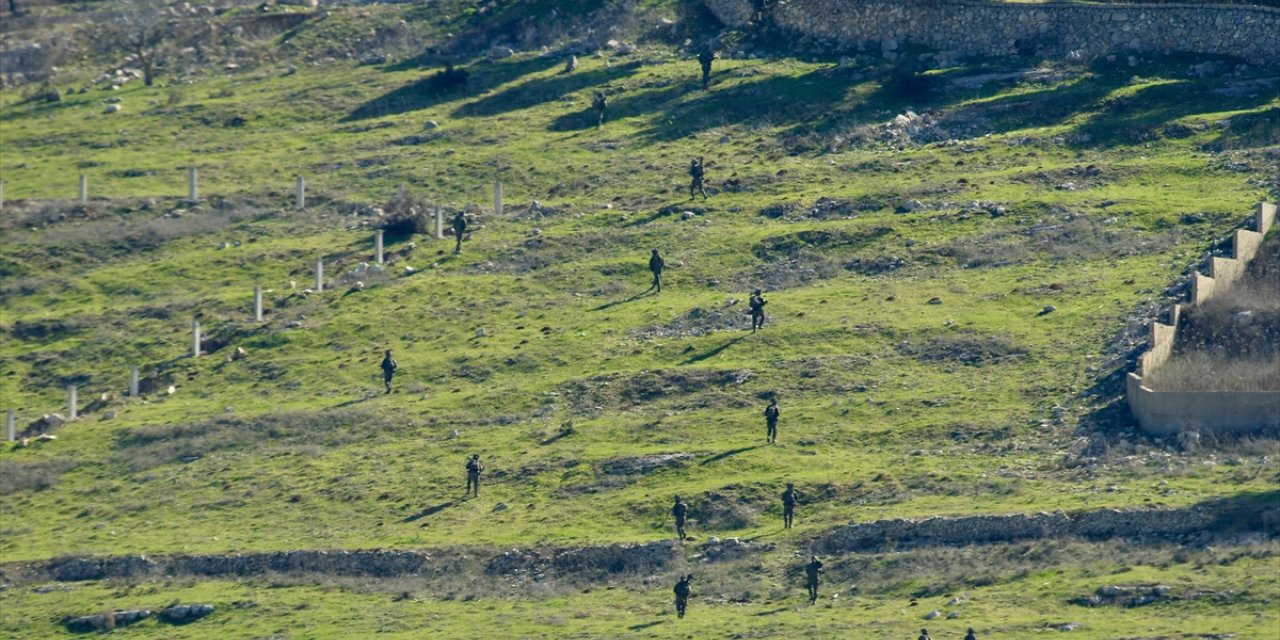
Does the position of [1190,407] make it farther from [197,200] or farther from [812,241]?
[197,200]

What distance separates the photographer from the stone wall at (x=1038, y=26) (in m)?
91.9

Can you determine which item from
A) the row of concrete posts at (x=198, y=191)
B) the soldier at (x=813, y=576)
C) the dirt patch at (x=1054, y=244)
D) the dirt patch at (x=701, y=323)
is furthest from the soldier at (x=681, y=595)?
the row of concrete posts at (x=198, y=191)

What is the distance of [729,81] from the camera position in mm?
97312

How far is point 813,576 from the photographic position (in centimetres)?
6259

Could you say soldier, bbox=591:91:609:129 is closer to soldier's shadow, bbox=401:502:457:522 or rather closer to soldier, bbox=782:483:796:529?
soldier's shadow, bbox=401:502:457:522

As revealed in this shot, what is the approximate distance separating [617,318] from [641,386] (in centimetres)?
514

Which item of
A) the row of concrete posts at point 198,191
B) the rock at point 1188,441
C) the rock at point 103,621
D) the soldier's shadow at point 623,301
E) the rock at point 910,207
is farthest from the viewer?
the row of concrete posts at point 198,191

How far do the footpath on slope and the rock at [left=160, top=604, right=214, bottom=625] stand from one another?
182 cm

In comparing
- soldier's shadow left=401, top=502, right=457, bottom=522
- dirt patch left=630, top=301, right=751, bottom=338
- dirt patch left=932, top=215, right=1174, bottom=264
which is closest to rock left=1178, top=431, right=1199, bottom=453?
dirt patch left=932, top=215, right=1174, bottom=264

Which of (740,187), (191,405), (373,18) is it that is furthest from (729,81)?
(191,405)

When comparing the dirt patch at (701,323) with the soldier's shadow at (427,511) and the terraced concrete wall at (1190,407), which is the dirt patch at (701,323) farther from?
the terraced concrete wall at (1190,407)

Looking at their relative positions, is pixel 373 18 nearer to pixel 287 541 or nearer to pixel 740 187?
pixel 740 187

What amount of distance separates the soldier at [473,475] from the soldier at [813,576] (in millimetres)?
10673

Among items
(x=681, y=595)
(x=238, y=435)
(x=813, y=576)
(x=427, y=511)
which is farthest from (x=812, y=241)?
(x=681, y=595)
